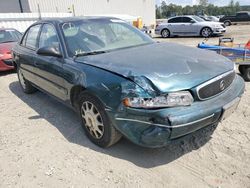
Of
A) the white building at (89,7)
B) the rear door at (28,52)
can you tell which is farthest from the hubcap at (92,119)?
the white building at (89,7)

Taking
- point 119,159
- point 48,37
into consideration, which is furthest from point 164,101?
point 48,37

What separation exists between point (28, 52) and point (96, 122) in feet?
8.20

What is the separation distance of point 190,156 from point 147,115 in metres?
0.92

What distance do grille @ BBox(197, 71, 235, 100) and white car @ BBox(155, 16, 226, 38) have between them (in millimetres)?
14858

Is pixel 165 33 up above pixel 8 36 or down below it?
below

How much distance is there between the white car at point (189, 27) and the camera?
1664 cm

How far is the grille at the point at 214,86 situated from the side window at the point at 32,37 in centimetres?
327

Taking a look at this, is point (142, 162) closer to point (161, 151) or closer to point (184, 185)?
point (161, 151)

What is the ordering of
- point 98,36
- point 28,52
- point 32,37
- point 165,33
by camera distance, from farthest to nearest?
1. point 165,33
2. point 32,37
3. point 28,52
4. point 98,36

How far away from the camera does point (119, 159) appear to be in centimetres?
300

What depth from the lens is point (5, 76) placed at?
7734 millimetres

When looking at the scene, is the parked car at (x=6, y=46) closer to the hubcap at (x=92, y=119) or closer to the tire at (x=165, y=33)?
the hubcap at (x=92, y=119)

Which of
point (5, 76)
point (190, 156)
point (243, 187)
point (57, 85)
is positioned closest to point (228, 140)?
point (190, 156)

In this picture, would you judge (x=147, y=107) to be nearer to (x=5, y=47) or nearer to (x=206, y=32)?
(x=5, y=47)
